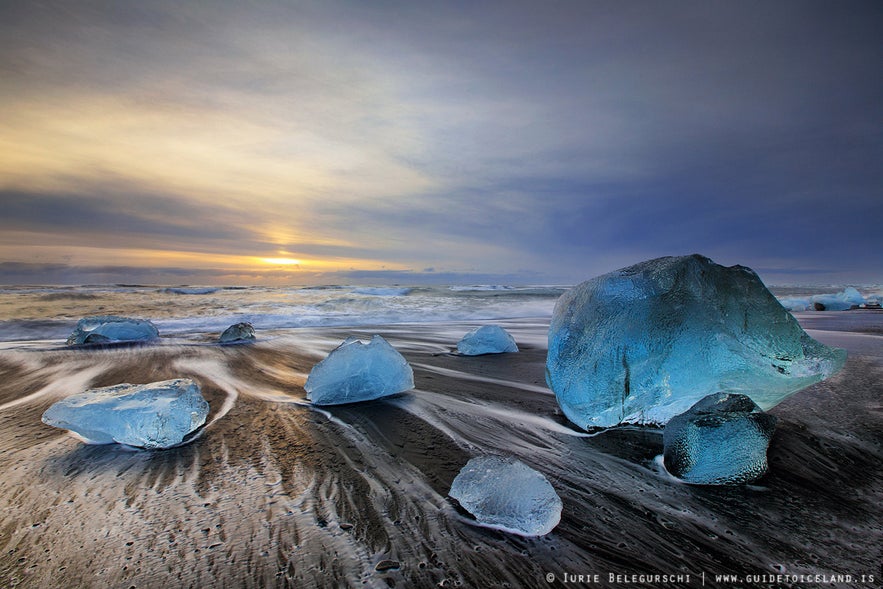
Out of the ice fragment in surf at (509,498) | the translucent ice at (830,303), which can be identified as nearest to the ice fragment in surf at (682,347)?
the ice fragment in surf at (509,498)

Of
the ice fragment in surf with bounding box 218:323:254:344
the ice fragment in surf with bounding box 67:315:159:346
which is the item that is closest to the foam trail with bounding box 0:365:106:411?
the ice fragment in surf with bounding box 218:323:254:344

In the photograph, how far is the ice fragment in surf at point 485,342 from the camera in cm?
519

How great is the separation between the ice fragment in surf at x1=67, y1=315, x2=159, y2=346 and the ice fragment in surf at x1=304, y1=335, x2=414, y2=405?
543cm

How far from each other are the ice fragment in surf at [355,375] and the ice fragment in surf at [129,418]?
896mm

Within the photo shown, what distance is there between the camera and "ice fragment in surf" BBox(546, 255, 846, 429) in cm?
220

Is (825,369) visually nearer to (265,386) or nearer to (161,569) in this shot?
(161,569)

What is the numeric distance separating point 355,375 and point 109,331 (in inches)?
232

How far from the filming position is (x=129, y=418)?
2.21 m

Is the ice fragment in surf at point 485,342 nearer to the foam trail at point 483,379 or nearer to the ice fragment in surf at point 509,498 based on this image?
the foam trail at point 483,379

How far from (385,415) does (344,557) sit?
149cm

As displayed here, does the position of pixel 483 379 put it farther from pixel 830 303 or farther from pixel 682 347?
pixel 830 303

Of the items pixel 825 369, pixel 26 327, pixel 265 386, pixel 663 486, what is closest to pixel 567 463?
pixel 663 486

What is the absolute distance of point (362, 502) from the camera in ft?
5.37

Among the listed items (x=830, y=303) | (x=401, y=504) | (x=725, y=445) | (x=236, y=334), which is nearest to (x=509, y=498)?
→ (x=401, y=504)
